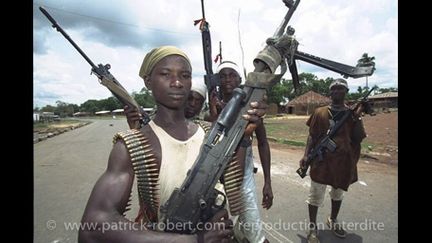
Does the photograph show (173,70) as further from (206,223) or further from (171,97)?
(206,223)

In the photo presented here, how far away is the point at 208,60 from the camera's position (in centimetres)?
381

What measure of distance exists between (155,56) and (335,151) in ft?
11.3

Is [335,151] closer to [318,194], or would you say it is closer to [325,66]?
[318,194]

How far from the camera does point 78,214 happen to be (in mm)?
5242

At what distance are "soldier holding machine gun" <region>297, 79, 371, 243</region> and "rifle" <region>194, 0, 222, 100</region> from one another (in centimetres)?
185

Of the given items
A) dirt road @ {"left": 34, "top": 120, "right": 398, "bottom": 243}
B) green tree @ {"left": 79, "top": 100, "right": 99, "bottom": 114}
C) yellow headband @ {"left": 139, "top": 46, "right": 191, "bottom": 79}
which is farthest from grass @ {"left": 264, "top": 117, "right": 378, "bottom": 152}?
green tree @ {"left": 79, "top": 100, "right": 99, "bottom": 114}

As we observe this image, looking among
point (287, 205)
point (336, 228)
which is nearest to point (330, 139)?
point (336, 228)

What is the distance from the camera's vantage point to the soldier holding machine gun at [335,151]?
4.32 m

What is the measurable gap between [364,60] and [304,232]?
9.53 feet

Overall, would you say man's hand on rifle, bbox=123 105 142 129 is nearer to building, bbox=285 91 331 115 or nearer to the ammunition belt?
the ammunition belt

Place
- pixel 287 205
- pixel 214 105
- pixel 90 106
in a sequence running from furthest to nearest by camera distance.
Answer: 1. pixel 90 106
2. pixel 287 205
3. pixel 214 105

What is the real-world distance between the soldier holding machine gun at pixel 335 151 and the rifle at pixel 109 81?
2.51 meters

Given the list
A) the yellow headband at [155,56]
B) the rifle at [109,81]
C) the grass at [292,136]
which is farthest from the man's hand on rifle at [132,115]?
the grass at [292,136]

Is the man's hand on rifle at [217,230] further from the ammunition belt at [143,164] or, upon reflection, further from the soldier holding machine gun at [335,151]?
the soldier holding machine gun at [335,151]
